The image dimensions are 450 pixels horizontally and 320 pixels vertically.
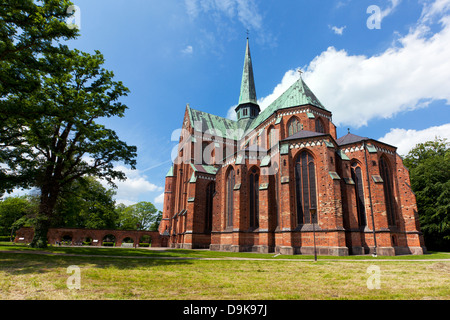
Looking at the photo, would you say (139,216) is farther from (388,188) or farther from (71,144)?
(388,188)

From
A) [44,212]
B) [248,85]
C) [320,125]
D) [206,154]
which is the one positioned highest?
[248,85]

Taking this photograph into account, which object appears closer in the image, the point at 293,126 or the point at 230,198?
the point at 230,198

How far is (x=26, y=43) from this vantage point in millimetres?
11375

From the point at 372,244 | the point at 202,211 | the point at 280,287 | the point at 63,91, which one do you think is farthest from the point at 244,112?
the point at 280,287

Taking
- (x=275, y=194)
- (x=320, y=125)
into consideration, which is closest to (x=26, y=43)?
(x=275, y=194)

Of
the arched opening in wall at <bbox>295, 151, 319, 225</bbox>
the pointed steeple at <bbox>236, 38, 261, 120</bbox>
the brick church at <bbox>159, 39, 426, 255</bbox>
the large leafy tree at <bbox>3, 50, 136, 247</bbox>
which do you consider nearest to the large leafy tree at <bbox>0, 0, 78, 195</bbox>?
the large leafy tree at <bbox>3, 50, 136, 247</bbox>

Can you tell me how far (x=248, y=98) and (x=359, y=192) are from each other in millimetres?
28784

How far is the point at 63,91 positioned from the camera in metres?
14.7

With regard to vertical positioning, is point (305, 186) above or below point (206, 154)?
below

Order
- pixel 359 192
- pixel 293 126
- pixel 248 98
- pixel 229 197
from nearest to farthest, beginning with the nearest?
1. pixel 359 192
2. pixel 229 197
3. pixel 293 126
4. pixel 248 98

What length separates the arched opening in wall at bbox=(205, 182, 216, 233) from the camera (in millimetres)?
31594

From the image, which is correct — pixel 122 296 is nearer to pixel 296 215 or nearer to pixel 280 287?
pixel 280 287

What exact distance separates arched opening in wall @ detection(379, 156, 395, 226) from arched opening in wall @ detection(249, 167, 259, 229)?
11.9 metres

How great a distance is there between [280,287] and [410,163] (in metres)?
39.4
